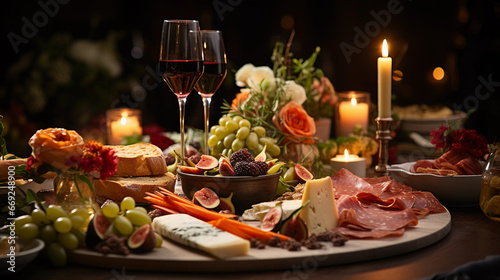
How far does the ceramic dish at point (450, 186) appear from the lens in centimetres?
170

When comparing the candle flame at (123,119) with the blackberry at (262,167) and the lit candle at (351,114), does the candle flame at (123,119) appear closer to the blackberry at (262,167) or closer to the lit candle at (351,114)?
the lit candle at (351,114)

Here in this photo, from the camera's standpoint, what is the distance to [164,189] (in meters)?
1.61

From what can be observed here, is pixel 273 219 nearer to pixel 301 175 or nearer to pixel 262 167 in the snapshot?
pixel 262 167

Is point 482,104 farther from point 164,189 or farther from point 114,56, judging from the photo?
point 164,189

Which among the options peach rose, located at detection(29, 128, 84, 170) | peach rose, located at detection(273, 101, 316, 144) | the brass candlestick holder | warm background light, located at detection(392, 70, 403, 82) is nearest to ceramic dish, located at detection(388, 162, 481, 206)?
the brass candlestick holder

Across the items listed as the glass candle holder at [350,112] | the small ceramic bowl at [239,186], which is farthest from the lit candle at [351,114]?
the small ceramic bowl at [239,186]

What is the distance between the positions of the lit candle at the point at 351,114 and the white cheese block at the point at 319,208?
1618 mm

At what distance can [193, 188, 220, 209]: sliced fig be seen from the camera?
5.03ft

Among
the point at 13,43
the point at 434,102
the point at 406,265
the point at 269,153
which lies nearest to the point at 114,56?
the point at 13,43

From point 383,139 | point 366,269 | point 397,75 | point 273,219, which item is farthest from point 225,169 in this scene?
point 397,75

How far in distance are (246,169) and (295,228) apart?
287mm

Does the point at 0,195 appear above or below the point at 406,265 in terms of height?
above

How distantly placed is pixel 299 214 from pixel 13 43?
2607mm

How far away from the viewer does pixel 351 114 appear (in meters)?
2.97
